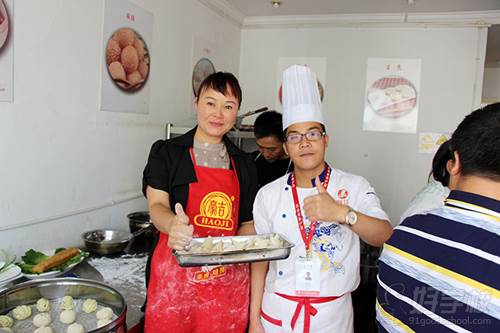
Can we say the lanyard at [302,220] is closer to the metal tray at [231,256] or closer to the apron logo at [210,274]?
the metal tray at [231,256]

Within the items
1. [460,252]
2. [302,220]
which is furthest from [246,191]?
[460,252]

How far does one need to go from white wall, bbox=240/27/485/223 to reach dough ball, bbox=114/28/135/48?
1.81 metres

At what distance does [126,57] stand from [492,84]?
501cm

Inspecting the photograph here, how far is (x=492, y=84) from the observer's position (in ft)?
17.1

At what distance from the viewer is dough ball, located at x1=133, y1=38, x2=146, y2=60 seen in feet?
7.41

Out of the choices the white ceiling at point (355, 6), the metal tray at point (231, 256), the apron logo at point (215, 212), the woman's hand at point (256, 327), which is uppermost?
the white ceiling at point (355, 6)

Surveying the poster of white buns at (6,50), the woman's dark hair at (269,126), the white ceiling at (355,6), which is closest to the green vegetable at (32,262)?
the poster of white buns at (6,50)

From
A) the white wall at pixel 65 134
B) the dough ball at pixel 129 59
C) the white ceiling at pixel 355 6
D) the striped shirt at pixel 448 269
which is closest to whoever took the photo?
the striped shirt at pixel 448 269

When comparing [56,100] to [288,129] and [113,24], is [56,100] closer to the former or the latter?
[113,24]

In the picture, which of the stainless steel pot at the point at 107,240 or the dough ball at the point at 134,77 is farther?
the dough ball at the point at 134,77

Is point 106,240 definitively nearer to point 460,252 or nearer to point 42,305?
point 42,305

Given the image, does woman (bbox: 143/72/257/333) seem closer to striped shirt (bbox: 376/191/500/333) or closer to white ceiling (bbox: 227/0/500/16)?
striped shirt (bbox: 376/191/500/333)

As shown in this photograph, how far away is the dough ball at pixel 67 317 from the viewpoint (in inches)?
47.2

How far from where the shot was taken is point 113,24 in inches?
81.2
